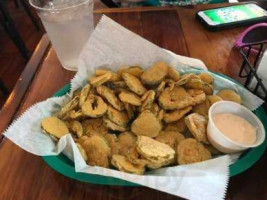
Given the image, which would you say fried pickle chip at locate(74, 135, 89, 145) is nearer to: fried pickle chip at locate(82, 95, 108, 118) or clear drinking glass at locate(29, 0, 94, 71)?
fried pickle chip at locate(82, 95, 108, 118)

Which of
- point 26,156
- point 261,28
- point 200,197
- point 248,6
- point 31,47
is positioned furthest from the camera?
point 31,47

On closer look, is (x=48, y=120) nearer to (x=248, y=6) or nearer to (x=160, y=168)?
(x=160, y=168)

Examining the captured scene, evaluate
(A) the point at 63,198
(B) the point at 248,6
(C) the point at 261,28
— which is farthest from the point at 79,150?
(B) the point at 248,6

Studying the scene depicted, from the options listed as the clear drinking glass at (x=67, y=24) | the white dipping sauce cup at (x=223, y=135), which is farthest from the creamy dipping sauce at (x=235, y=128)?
the clear drinking glass at (x=67, y=24)

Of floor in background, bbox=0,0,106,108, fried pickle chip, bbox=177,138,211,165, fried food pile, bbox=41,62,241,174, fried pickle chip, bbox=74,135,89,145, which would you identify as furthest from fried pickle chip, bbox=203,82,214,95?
floor in background, bbox=0,0,106,108

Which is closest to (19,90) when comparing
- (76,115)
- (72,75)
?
(72,75)

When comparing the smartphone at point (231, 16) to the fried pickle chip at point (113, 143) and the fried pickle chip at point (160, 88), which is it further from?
the fried pickle chip at point (113, 143)

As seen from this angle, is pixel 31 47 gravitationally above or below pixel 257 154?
below

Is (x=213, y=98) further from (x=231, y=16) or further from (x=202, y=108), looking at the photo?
(x=231, y=16)
